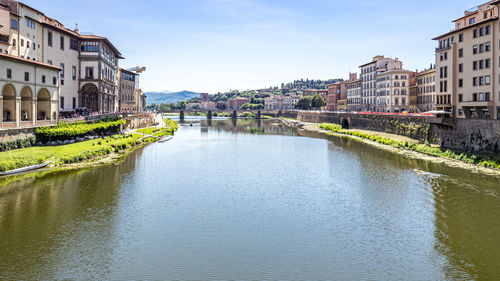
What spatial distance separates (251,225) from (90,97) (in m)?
67.7

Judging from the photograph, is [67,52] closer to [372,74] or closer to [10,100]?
[10,100]

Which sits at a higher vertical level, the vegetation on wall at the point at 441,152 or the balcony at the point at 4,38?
the balcony at the point at 4,38

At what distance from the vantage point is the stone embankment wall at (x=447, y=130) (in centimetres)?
5244

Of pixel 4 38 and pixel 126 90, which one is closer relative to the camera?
pixel 4 38

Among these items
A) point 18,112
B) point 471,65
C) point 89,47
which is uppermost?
point 89,47

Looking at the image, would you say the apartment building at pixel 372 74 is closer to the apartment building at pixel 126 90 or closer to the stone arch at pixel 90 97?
the apartment building at pixel 126 90

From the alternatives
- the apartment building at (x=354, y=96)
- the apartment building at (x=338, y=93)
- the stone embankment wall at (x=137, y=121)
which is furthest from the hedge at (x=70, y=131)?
the apartment building at (x=338, y=93)

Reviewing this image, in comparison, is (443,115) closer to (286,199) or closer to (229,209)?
(286,199)

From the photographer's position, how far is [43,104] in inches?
2483

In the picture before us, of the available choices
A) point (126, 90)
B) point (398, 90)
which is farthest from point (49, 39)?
point (398, 90)

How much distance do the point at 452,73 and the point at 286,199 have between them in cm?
4117

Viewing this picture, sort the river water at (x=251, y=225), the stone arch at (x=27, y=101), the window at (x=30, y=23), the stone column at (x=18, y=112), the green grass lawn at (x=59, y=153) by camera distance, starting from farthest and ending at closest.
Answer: the window at (x=30, y=23)
the stone arch at (x=27, y=101)
the stone column at (x=18, y=112)
the green grass lawn at (x=59, y=153)
the river water at (x=251, y=225)

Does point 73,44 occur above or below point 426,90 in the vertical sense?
above

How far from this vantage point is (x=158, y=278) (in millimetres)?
20516
